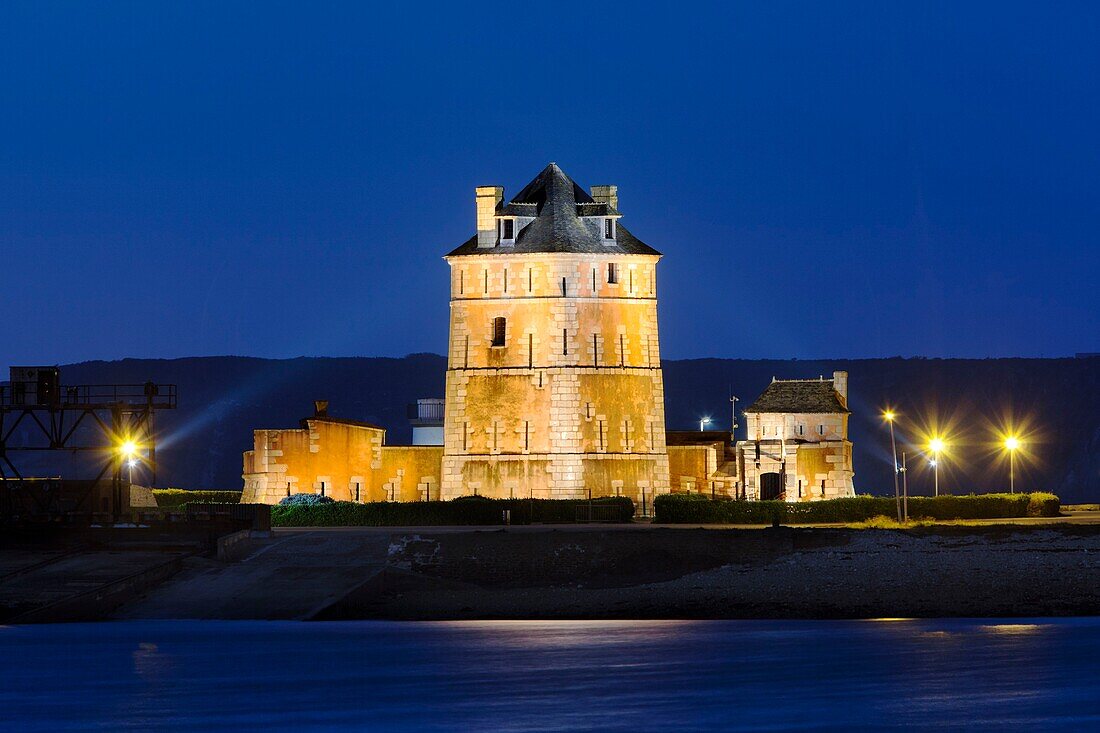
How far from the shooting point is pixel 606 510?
7881 cm

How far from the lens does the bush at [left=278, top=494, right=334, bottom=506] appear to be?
79.8m

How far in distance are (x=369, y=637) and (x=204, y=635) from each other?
14.9 ft

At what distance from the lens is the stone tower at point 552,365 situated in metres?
85.8

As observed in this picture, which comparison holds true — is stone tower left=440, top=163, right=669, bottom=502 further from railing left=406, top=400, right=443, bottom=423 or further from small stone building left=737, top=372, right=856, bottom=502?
railing left=406, top=400, right=443, bottom=423

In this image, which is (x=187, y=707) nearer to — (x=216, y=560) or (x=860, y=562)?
(x=216, y=560)

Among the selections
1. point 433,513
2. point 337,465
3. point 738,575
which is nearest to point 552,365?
point 337,465

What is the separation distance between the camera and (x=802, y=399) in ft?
292

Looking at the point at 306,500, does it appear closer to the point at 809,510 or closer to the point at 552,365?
the point at 552,365

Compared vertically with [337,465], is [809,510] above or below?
below

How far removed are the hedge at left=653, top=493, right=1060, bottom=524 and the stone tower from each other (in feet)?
22.8

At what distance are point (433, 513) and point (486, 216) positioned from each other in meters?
16.4

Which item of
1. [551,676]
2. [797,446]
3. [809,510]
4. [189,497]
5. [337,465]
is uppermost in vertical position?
[797,446]

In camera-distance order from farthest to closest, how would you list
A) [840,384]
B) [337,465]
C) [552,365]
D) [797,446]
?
[840,384] → [337,465] → [797,446] → [552,365]

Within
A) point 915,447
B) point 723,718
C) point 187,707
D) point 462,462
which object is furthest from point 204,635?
point 915,447
